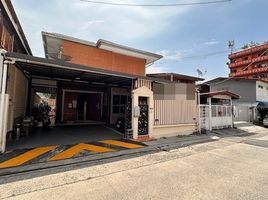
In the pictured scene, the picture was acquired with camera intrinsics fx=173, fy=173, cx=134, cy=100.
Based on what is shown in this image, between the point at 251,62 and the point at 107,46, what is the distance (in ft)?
125

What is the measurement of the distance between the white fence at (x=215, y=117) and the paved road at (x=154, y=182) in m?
6.95

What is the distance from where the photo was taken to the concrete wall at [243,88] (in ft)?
78.3

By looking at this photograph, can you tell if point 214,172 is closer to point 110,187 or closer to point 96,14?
point 110,187

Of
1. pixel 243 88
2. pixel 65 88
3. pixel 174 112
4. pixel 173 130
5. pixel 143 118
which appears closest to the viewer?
pixel 143 118

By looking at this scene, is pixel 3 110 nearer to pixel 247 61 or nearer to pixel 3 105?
pixel 3 105

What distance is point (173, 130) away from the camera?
10.3 meters

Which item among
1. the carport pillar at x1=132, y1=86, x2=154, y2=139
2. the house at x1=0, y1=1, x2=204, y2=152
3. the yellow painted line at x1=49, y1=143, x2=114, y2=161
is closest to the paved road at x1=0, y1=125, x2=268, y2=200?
the yellow painted line at x1=49, y1=143, x2=114, y2=161

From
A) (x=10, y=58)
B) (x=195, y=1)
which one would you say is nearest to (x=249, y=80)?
(x=195, y=1)

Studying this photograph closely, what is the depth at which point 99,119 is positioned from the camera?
14.4 metres

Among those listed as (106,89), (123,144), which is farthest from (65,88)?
(123,144)

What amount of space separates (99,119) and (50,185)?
35.1 ft

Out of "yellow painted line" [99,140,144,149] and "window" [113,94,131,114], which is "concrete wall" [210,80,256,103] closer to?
"window" [113,94,131,114]

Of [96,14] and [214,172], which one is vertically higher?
[96,14]

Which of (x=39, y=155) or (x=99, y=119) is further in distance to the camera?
(x=99, y=119)
